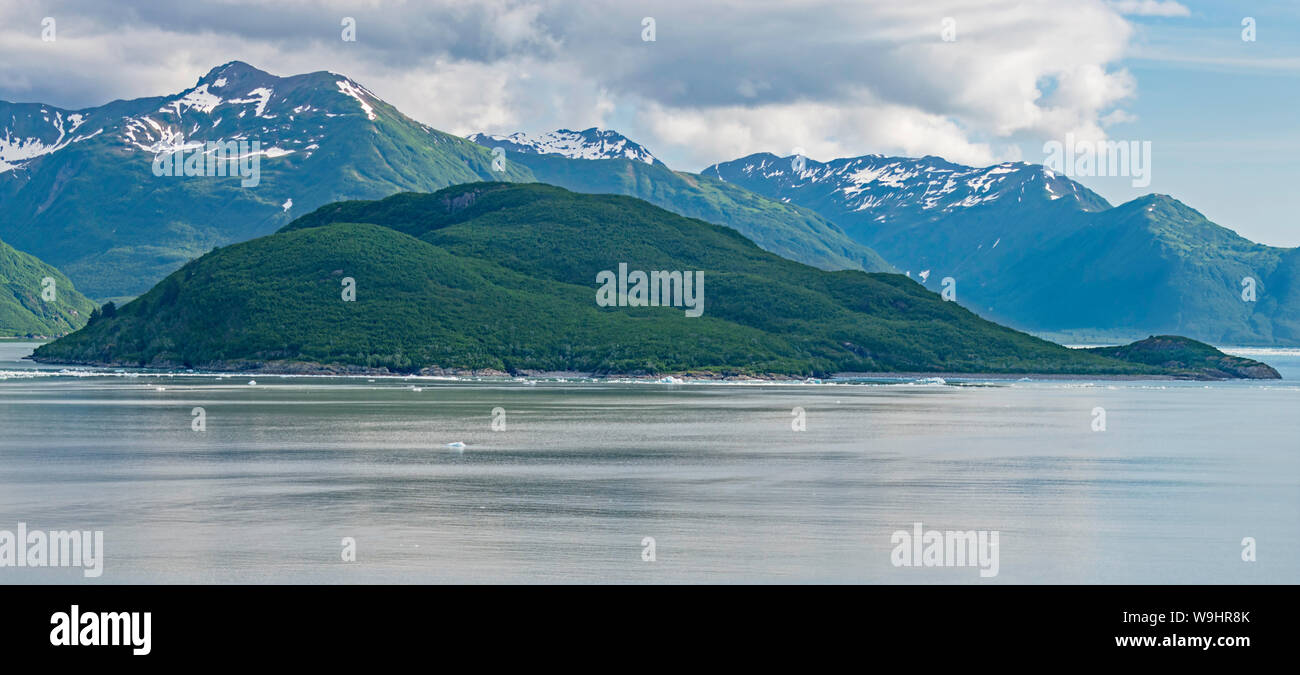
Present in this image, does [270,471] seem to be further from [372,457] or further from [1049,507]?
[1049,507]

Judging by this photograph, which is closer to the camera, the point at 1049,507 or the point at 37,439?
the point at 1049,507

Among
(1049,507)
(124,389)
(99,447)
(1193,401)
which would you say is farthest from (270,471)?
(1193,401)

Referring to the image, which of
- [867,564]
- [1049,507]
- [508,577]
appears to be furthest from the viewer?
[1049,507]
